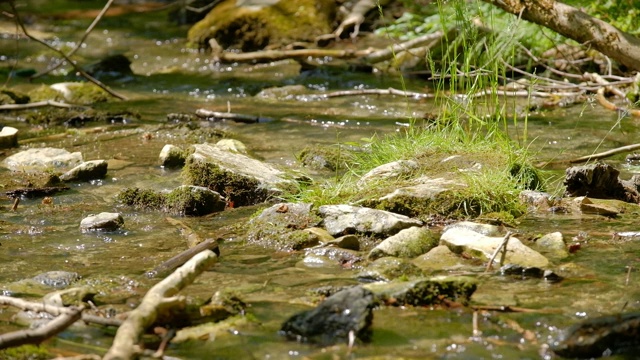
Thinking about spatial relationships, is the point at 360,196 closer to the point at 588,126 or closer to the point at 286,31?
the point at 588,126

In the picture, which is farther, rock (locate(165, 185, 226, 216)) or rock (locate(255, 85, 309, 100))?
rock (locate(255, 85, 309, 100))

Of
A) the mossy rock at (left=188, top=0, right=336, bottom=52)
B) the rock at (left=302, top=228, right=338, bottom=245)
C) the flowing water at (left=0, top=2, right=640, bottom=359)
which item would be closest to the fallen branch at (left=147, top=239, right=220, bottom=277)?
the flowing water at (left=0, top=2, right=640, bottom=359)

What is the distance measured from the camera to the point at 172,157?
6.67 m

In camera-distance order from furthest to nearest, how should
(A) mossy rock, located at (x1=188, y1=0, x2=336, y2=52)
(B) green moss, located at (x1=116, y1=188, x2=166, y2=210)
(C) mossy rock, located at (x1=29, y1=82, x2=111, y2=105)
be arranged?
(A) mossy rock, located at (x1=188, y1=0, x2=336, y2=52) → (C) mossy rock, located at (x1=29, y1=82, x2=111, y2=105) → (B) green moss, located at (x1=116, y1=188, x2=166, y2=210)

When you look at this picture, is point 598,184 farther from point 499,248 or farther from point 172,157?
point 172,157

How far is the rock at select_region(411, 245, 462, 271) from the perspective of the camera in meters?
3.98

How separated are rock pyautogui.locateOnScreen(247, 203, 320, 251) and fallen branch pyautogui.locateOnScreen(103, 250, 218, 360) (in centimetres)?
103

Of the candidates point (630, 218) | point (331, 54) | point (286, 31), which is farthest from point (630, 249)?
point (286, 31)

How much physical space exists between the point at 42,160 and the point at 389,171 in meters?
3.00

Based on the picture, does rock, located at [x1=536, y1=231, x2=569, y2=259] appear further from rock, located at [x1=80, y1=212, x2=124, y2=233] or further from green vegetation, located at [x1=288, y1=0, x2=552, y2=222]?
rock, located at [x1=80, y1=212, x2=124, y2=233]

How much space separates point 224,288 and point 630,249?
1.95 m

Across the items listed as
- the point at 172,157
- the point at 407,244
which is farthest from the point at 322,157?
the point at 407,244

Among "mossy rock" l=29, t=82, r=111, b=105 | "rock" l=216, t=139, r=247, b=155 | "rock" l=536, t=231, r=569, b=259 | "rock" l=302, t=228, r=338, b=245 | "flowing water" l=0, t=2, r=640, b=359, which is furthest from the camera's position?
"mossy rock" l=29, t=82, r=111, b=105

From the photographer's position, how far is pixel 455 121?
5602mm
